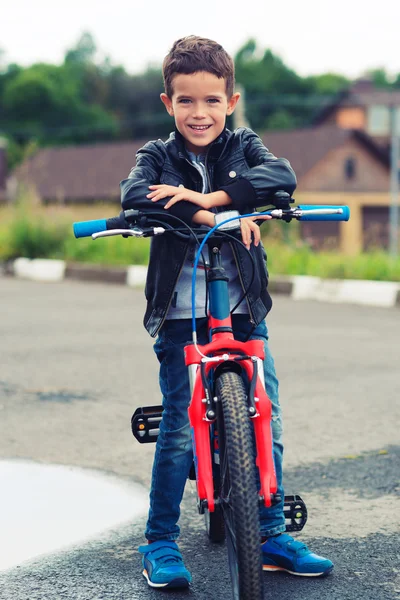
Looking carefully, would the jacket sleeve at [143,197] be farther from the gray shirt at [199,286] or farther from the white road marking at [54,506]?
the white road marking at [54,506]

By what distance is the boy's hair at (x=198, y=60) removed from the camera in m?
3.00

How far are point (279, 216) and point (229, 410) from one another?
0.56 m

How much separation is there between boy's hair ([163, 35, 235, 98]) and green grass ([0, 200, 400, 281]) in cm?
979

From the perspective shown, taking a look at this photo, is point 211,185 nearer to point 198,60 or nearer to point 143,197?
point 143,197

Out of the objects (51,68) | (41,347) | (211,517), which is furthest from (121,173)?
(211,517)

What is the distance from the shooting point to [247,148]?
319cm

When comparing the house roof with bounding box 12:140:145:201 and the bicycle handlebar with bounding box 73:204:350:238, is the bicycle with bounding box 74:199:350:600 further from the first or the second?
the house roof with bounding box 12:140:145:201

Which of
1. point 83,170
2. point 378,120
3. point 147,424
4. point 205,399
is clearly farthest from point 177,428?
point 378,120

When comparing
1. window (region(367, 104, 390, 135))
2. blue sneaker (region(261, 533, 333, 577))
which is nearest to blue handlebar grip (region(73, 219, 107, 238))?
blue sneaker (region(261, 533, 333, 577))

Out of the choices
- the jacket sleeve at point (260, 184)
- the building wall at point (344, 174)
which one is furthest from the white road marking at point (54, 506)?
the building wall at point (344, 174)

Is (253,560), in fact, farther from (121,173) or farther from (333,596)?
(121,173)

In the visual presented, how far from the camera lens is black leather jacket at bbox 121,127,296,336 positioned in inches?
118

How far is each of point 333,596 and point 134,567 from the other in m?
0.65

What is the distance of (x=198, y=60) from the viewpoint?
2.99 meters
